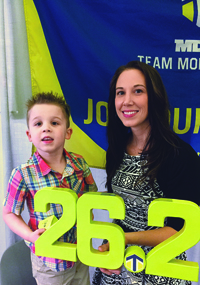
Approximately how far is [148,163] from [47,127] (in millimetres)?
354

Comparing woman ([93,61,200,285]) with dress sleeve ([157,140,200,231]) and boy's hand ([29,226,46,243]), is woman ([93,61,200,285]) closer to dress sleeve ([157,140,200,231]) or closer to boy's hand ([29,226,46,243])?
dress sleeve ([157,140,200,231])

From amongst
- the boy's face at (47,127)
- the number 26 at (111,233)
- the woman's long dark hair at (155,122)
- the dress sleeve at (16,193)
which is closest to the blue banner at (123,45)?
the woman's long dark hair at (155,122)

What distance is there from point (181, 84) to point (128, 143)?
0.40 meters

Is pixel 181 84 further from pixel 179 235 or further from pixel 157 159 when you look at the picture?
pixel 179 235

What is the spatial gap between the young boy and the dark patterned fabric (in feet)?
0.50

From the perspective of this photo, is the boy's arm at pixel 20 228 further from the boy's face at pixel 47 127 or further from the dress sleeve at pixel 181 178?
the dress sleeve at pixel 181 178

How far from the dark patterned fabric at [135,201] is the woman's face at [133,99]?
0.50 feet

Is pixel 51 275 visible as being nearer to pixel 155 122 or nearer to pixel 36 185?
pixel 36 185

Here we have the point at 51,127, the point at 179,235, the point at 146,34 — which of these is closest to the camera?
the point at 179,235

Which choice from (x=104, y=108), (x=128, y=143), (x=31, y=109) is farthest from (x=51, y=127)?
(x=104, y=108)

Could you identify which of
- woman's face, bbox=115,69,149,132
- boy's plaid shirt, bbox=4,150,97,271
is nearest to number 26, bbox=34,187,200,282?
boy's plaid shirt, bbox=4,150,97,271

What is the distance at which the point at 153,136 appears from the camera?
0.84 meters

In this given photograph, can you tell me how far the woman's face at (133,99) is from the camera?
79cm

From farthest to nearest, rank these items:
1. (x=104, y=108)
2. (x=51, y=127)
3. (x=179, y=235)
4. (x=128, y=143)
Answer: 1. (x=104, y=108)
2. (x=128, y=143)
3. (x=51, y=127)
4. (x=179, y=235)
